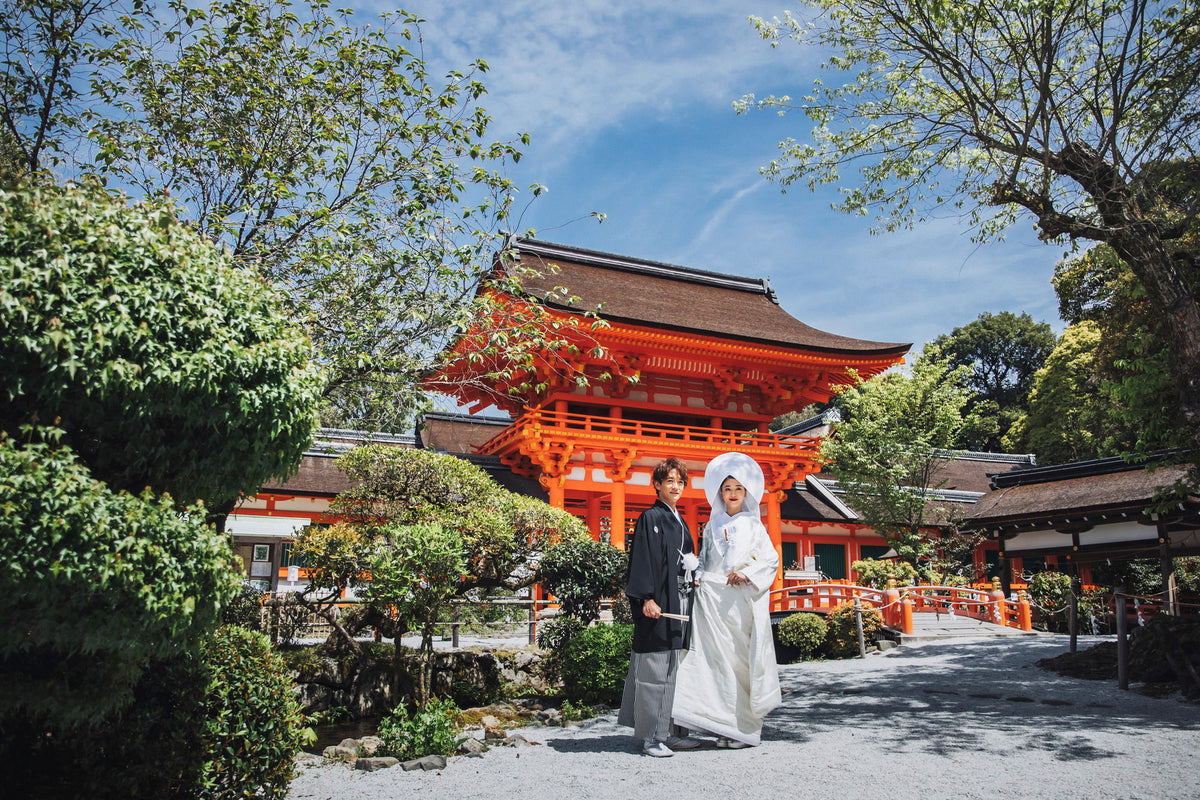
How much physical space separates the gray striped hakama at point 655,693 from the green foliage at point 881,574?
10760 millimetres

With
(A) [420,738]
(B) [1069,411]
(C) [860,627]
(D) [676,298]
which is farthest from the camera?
(B) [1069,411]

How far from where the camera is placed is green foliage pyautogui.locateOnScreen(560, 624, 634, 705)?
24.4 ft

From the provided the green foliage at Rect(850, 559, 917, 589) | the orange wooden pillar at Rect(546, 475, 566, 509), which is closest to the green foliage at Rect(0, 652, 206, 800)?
the orange wooden pillar at Rect(546, 475, 566, 509)

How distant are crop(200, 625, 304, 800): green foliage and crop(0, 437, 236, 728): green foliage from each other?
739 mm

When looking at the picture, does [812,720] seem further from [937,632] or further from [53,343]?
[937,632]

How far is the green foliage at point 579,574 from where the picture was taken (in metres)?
8.27

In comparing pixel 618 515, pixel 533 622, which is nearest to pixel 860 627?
pixel 533 622

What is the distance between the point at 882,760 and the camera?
4.79 metres

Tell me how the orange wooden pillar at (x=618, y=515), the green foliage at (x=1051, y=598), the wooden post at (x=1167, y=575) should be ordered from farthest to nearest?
the orange wooden pillar at (x=618, y=515)
the green foliage at (x=1051, y=598)
the wooden post at (x=1167, y=575)

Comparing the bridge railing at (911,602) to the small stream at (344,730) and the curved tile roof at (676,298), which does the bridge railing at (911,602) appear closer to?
the curved tile roof at (676,298)

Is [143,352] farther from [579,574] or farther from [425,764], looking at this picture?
[579,574]

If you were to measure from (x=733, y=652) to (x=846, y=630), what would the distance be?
23.4 ft

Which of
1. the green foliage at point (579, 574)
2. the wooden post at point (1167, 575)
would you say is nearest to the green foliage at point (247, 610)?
the green foliage at point (579, 574)

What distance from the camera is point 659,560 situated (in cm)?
515
